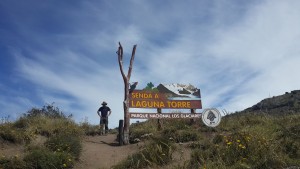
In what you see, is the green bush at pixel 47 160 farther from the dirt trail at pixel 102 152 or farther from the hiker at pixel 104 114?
the hiker at pixel 104 114

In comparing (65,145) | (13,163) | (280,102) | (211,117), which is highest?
(280,102)

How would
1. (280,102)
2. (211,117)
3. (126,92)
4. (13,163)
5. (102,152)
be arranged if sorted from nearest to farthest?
(13,163) → (211,117) → (102,152) → (126,92) → (280,102)

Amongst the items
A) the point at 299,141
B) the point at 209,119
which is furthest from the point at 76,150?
the point at 299,141

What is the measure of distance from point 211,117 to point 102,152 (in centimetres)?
447

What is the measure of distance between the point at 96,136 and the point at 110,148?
3.46 meters

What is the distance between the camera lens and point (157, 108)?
18375 millimetres

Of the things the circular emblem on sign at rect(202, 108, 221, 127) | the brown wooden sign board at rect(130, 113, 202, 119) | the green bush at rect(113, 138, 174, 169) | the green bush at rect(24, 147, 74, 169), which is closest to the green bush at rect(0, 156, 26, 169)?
the green bush at rect(24, 147, 74, 169)

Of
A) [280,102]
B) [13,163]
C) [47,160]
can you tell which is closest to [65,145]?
[47,160]

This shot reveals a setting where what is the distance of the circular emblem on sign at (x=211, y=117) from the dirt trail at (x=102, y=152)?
289 cm

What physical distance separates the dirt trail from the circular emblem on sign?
289 cm

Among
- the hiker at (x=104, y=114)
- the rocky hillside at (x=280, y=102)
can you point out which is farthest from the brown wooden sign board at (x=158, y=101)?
the rocky hillside at (x=280, y=102)

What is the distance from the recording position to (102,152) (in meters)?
14.7

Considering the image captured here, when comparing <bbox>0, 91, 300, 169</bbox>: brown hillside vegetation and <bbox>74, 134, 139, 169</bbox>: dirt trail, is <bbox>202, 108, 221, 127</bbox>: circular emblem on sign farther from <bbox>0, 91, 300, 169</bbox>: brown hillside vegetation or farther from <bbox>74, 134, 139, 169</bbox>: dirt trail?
<bbox>74, 134, 139, 169</bbox>: dirt trail

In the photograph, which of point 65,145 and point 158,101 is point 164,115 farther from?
point 65,145
